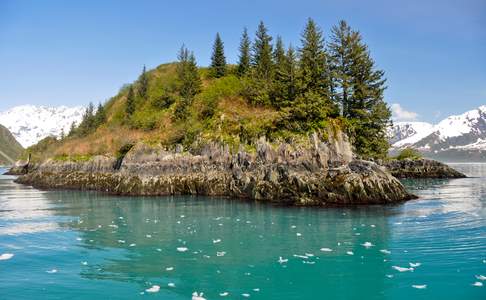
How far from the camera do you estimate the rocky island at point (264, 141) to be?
44597 millimetres

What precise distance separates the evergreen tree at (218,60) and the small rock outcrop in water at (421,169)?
52207 millimetres

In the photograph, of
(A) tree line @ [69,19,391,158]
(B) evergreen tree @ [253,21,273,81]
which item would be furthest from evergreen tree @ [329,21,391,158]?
(B) evergreen tree @ [253,21,273,81]

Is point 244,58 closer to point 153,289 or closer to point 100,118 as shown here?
point 100,118

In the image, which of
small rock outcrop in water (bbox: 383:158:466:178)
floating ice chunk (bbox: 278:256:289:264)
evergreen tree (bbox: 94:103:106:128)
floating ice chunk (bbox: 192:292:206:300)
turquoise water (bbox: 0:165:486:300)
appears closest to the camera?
floating ice chunk (bbox: 192:292:206:300)

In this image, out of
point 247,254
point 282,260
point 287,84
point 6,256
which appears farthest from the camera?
point 287,84

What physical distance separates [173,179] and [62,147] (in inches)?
1663

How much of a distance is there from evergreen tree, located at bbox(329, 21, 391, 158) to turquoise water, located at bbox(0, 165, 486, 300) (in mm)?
22934

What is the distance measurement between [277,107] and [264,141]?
12682 millimetres

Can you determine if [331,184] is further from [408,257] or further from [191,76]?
[191,76]

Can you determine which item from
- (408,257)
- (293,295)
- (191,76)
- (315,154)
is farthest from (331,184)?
(191,76)

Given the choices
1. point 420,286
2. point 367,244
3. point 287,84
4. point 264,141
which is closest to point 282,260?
point 367,244

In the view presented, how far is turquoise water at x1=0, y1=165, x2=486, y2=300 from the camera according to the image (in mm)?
14344

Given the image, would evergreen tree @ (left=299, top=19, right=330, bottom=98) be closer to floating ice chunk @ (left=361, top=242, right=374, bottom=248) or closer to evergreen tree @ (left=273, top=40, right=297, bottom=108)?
evergreen tree @ (left=273, top=40, right=297, bottom=108)

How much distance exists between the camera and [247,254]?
19.6 meters
